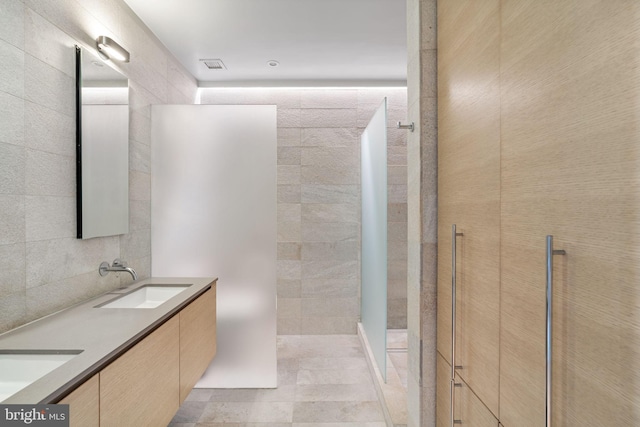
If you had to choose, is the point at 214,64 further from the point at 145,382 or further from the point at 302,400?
the point at 302,400

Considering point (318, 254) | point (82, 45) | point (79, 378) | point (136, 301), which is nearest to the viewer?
point (79, 378)

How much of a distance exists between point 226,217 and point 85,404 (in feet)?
→ 5.54

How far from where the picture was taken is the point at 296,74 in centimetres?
350

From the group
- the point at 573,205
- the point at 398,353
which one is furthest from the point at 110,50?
the point at 398,353

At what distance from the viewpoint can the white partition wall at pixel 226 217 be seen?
2.65 meters

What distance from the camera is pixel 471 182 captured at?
3.79 feet

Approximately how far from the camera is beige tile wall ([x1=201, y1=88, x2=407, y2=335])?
146 inches

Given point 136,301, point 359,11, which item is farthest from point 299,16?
point 136,301

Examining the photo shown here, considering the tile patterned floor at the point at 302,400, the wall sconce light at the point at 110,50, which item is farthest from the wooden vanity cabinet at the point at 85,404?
the wall sconce light at the point at 110,50

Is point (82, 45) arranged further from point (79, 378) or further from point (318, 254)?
point (318, 254)

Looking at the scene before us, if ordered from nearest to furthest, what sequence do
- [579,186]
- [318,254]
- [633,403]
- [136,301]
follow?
[633,403] → [579,186] → [136,301] → [318,254]

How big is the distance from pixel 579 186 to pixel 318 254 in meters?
3.13

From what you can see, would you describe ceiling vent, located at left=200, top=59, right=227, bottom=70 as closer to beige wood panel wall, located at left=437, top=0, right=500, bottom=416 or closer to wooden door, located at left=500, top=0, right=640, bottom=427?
beige wood panel wall, located at left=437, top=0, right=500, bottom=416

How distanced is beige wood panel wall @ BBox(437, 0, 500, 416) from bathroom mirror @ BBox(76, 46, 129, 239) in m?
1.74
